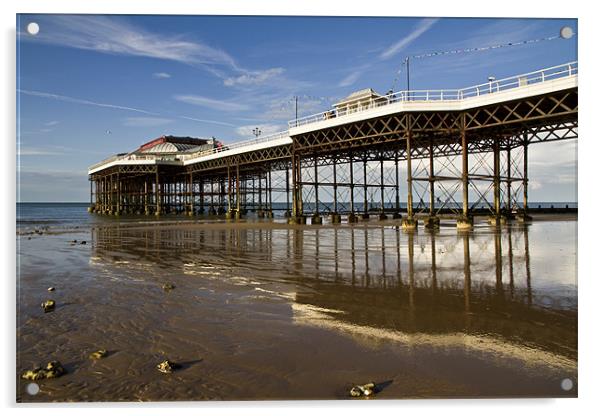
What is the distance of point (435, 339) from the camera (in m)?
5.38

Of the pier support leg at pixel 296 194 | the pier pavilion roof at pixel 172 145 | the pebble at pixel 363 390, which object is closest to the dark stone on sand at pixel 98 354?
the pebble at pixel 363 390

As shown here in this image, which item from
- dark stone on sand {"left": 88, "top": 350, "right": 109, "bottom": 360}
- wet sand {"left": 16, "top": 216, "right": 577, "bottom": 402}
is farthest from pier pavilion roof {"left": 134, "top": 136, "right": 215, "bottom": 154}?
dark stone on sand {"left": 88, "top": 350, "right": 109, "bottom": 360}

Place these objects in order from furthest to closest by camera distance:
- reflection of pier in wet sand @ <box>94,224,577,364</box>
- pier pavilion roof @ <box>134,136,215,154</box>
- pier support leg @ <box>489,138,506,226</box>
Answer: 1. pier pavilion roof @ <box>134,136,215,154</box>
2. pier support leg @ <box>489,138,506,226</box>
3. reflection of pier in wet sand @ <box>94,224,577,364</box>

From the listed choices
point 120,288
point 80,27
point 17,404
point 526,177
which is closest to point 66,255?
point 120,288

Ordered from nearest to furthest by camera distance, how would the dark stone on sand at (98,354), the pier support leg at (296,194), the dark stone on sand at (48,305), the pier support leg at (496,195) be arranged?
1. the dark stone on sand at (98,354)
2. the dark stone on sand at (48,305)
3. the pier support leg at (496,195)
4. the pier support leg at (296,194)

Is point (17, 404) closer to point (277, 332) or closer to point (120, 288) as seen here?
point (277, 332)

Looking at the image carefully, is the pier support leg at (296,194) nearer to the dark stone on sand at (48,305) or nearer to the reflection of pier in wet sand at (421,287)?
the reflection of pier in wet sand at (421,287)

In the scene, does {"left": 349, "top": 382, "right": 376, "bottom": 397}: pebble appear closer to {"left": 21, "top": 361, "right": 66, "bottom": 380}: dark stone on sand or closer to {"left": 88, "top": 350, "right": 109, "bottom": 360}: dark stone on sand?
{"left": 88, "top": 350, "right": 109, "bottom": 360}: dark stone on sand

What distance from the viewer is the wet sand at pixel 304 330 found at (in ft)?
14.1

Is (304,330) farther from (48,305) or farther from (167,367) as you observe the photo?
(48,305)

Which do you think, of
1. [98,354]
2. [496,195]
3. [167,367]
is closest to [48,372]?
[98,354]

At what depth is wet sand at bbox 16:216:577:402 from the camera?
4.29 meters

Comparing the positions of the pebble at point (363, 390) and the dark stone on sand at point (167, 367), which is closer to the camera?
the pebble at point (363, 390)
